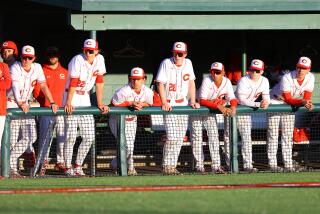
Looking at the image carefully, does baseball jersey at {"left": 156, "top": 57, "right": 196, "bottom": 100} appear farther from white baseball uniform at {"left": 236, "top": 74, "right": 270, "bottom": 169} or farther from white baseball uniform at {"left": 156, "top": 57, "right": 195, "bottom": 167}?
white baseball uniform at {"left": 236, "top": 74, "right": 270, "bottom": 169}

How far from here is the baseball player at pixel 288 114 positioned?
14.2 metres

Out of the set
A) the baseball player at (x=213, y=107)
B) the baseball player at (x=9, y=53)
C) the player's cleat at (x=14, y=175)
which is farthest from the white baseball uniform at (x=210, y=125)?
the baseball player at (x=9, y=53)

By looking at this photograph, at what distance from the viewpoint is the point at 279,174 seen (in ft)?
45.1

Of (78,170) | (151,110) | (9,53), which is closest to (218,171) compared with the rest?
(151,110)

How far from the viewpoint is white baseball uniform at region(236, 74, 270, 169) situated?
1413 cm

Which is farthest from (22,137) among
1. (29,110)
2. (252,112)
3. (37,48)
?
(37,48)

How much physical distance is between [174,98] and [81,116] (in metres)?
1.34

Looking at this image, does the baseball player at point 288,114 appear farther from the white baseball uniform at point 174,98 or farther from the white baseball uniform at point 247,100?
the white baseball uniform at point 174,98

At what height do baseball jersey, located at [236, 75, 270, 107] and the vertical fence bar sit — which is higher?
baseball jersey, located at [236, 75, 270, 107]

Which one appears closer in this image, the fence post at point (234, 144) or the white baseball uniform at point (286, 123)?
the fence post at point (234, 144)

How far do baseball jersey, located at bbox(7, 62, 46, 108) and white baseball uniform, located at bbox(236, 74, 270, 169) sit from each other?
8.85 feet

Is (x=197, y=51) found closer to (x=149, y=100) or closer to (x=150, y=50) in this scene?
(x=150, y=50)

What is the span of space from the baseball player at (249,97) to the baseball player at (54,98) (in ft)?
7.87

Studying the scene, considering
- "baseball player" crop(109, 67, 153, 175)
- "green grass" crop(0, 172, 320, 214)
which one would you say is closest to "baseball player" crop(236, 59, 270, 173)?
"baseball player" crop(109, 67, 153, 175)
